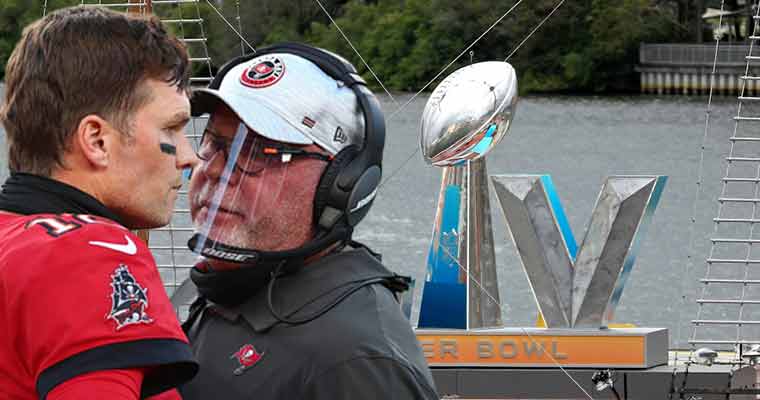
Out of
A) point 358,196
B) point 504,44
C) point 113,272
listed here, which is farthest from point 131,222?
point 504,44

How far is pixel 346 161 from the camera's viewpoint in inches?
123

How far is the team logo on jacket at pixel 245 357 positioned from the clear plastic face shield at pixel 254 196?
0.57 feet

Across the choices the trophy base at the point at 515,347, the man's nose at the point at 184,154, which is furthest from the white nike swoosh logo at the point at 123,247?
the trophy base at the point at 515,347

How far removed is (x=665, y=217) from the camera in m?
37.5

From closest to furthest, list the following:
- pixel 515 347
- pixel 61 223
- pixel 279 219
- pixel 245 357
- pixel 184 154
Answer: pixel 61 223 < pixel 184 154 < pixel 245 357 < pixel 279 219 < pixel 515 347

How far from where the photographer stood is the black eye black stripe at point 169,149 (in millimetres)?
2479

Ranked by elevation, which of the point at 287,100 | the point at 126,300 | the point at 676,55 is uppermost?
the point at 126,300

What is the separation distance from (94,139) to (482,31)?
55.6 meters

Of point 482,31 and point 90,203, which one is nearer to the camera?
point 90,203

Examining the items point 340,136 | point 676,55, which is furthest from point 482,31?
point 340,136

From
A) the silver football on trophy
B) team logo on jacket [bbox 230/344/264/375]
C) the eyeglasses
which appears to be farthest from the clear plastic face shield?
the silver football on trophy

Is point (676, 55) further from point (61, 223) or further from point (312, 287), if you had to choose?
point (61, 223)

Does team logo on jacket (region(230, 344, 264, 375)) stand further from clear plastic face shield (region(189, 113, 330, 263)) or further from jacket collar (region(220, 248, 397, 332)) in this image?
clear plastic face shield (region(189, 113, 330, 263))

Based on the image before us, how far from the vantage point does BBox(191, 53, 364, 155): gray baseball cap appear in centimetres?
305
